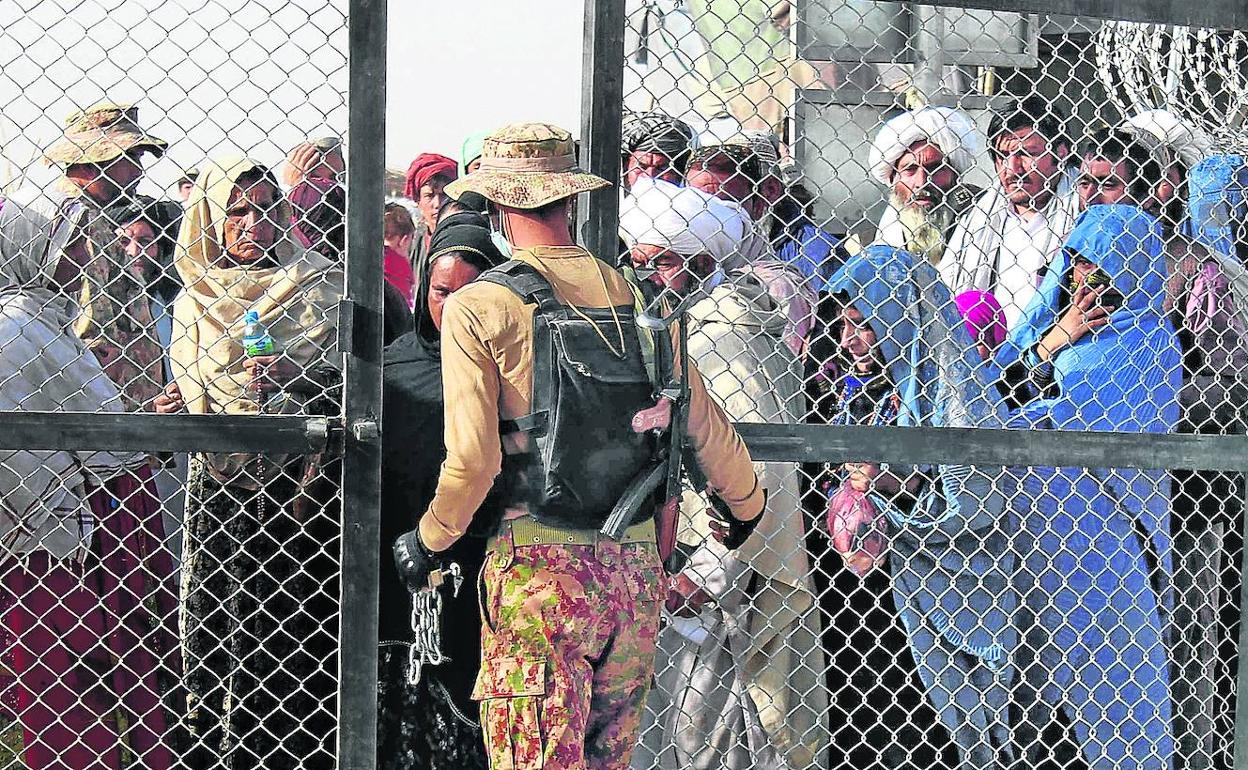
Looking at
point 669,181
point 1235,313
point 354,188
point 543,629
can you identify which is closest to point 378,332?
point 354,188

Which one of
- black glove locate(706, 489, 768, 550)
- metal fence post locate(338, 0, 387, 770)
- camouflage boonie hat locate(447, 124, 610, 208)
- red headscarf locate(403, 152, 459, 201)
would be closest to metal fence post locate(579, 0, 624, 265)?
camouflage boonie hat locate(447, 124, 610, 208)

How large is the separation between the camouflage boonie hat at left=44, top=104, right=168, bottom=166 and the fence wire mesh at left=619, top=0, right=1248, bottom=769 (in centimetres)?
123

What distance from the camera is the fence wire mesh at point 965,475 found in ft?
12.5

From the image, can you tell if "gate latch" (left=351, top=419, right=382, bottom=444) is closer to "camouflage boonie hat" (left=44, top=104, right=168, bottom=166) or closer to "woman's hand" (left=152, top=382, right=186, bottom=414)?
"woman's hand" (left=152, top=382, right=186, bottom=414)

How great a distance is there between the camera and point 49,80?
2.97m

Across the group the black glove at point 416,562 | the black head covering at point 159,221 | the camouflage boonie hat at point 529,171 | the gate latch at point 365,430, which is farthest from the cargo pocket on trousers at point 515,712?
the black head covering at point 159,221

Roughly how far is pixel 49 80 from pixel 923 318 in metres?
2.07

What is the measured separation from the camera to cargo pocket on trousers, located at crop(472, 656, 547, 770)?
2955mm

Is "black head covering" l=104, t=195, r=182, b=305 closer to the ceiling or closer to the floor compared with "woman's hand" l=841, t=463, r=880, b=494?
closer to the ceiling

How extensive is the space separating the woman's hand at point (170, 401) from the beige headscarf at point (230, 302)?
0.06ft

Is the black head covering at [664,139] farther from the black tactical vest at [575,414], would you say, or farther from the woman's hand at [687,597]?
the black tactical vest at [575,414]

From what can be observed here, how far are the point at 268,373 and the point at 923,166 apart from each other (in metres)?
1.81

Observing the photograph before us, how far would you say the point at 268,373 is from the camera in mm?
3621

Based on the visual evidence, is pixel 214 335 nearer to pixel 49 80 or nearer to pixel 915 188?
pixel 49 80
